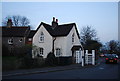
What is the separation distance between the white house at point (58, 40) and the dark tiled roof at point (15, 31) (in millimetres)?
11028

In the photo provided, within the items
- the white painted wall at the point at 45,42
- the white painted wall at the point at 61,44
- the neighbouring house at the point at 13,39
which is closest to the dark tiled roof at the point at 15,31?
the neighbouring house at the point at 13,39

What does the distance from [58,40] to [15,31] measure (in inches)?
693

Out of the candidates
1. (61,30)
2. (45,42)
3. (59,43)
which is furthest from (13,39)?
(59,43)

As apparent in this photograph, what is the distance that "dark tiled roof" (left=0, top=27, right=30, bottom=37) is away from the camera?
35594mm

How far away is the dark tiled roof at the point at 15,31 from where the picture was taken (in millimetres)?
35594

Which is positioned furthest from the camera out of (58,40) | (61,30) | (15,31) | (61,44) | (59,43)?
(15,31)

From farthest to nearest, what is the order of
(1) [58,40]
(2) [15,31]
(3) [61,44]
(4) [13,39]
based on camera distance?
1. (2) [15,31]
2. (4) [13,39]
3. (1) [58,40]
4. (3) [61,44]

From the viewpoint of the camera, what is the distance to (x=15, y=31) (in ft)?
122

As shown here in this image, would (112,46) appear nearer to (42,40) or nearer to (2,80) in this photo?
(42,40)

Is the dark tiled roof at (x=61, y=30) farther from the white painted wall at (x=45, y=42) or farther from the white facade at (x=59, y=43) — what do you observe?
the white painted wall at (x=45, y=42)

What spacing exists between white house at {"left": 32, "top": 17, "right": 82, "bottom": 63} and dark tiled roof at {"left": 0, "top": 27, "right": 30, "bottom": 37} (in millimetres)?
11028

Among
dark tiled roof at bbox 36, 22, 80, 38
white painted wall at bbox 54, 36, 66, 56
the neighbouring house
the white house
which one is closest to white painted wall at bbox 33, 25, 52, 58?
the white house

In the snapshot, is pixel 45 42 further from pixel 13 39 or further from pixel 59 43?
pixel 13 39

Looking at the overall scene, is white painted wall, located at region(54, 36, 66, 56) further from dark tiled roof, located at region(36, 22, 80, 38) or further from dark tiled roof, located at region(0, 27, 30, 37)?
dark tiled roof, located at region(0, 27, 30, 37)
